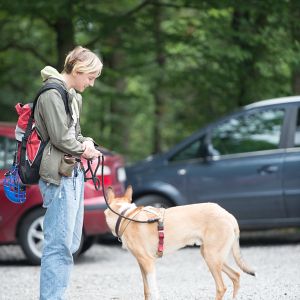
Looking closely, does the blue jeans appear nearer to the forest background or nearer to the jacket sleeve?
the jacket sleeve

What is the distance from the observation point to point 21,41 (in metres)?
15.1

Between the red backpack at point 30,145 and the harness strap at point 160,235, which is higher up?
the red backpack at point 30,145

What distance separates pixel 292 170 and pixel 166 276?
2.68 m

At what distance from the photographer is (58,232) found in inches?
209

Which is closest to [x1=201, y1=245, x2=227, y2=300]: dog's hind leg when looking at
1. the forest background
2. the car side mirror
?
the car side mirror

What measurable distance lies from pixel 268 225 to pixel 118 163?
2.23 meters

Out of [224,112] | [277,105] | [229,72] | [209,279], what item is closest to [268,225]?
[277,105]

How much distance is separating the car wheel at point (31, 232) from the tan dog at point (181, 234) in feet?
10.1

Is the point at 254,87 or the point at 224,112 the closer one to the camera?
the point at 254,87

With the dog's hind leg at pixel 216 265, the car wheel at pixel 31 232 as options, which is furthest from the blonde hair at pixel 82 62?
the car wheel at pixel 31 232

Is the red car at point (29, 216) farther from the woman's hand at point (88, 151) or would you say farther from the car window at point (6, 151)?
the woman's hand at point (88, 151)

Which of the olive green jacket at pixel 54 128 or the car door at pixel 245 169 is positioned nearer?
the olive green jacket at pixel 54 128

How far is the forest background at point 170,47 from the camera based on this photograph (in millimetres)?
12031

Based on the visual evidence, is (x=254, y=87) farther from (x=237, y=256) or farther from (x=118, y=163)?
(x=237, y=256)
